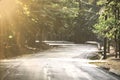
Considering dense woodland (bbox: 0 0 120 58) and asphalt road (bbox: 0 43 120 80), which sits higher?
dense woodland (bbox: 0 0 120 58)

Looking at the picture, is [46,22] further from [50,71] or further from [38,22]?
[50,71]

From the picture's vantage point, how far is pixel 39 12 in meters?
58.6

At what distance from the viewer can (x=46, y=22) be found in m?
66.7

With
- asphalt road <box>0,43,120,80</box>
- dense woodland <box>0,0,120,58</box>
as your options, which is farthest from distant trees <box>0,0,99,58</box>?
asphalt road <box>0,43,120,80</box>

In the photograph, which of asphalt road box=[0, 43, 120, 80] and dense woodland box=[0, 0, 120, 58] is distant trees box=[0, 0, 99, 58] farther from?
asphalt road box=[0, 43, 120, 80]

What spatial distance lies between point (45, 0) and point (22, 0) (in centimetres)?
2065

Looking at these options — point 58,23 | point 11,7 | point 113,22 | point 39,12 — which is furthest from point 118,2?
point 58,23

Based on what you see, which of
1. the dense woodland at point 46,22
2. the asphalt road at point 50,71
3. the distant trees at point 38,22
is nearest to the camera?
the asphalt road at point 50,71

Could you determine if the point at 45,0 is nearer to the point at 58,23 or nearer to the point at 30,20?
the point at 30,20

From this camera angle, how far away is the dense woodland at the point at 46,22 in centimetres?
3600

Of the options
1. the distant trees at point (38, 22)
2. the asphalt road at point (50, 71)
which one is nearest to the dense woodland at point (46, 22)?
the distant trees at point (38, 22)

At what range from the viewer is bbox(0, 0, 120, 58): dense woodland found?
3600 cm

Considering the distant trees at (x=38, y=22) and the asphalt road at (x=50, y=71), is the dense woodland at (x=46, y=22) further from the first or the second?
the asphalt road at (x=50, y=71)

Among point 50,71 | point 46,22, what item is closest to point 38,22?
point 46,22
